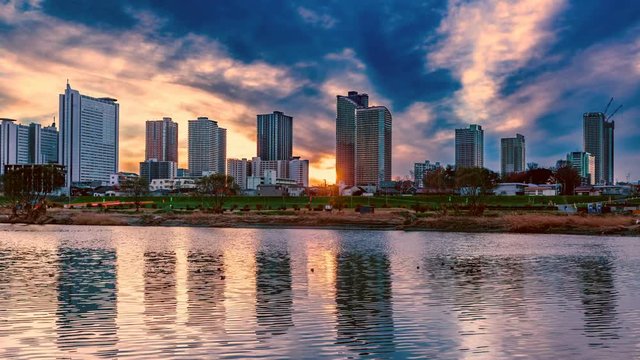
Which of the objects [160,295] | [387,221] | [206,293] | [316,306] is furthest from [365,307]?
[387,221]

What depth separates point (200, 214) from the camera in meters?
129

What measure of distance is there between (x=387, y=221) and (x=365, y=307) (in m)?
83.6

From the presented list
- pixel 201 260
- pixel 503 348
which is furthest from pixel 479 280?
pixel 201 260

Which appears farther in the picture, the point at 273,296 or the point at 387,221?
the point at 387,221

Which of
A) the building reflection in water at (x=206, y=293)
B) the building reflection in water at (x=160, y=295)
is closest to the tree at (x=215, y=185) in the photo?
the building reflection in water at (x=206, y=293)

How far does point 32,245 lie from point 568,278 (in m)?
51.0

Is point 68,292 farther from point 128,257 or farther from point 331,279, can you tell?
point 128,257

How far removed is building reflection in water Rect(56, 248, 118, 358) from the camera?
816 inches

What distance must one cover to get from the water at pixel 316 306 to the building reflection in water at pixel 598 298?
0.10 m

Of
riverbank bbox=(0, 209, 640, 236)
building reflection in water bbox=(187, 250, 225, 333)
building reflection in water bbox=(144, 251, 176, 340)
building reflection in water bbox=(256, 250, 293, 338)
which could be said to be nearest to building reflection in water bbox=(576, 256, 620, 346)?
building reflection in water bbox=(256, 250, 293, 338)

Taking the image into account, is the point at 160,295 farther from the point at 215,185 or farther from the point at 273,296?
the point at 215,185

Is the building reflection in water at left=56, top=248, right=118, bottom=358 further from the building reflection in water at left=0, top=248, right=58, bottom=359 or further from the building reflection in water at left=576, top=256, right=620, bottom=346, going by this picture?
the building reflection in water at left=576, top=256, right=620, bottom=346

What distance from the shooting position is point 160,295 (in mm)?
31047

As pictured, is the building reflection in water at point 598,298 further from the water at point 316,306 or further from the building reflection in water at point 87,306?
the building reflection in water at point 87,306
